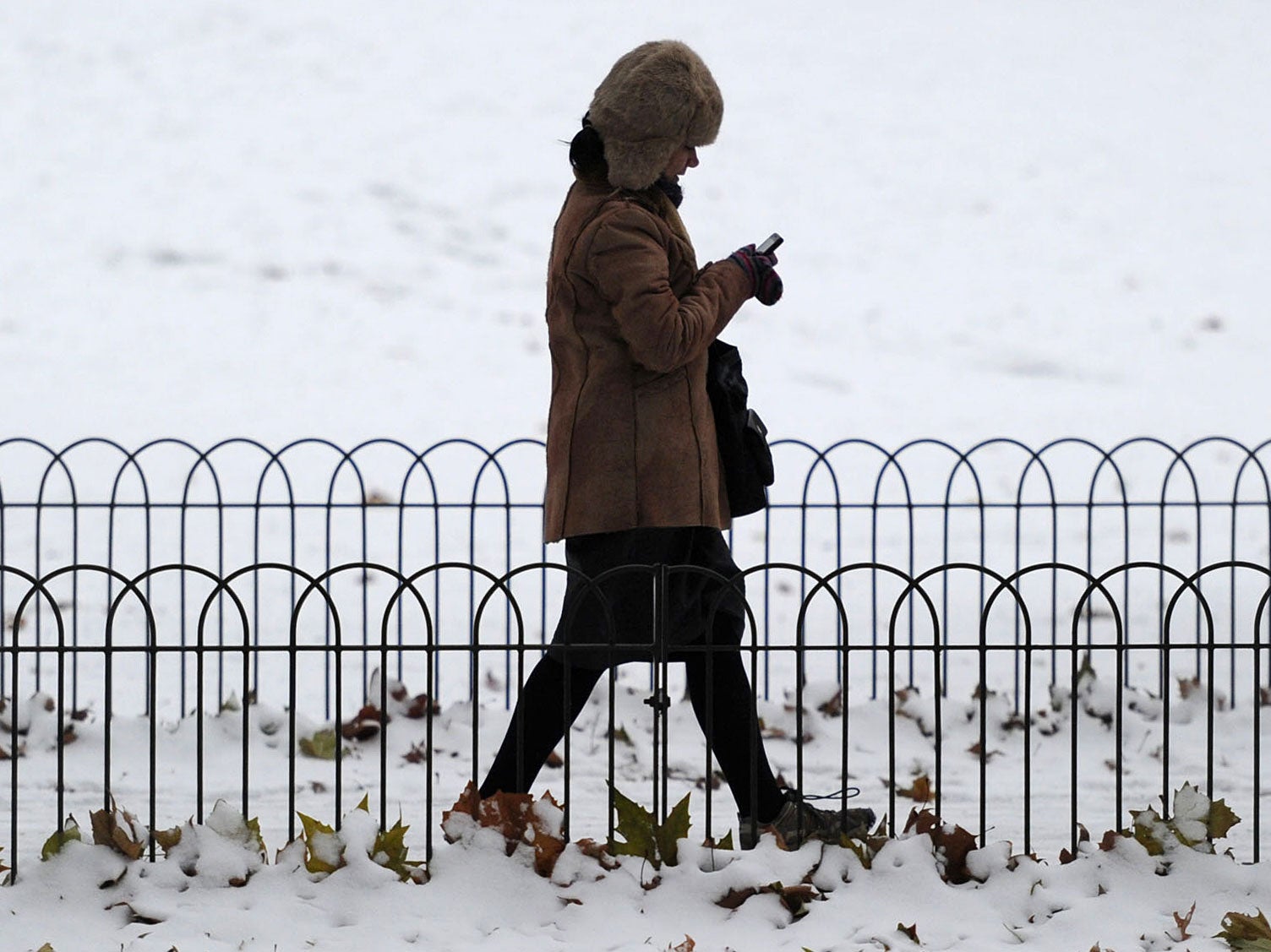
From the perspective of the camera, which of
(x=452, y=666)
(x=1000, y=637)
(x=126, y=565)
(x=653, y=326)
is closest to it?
(x=653, y=326)

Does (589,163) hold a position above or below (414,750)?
above

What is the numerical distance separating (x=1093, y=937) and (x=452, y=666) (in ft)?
13.3

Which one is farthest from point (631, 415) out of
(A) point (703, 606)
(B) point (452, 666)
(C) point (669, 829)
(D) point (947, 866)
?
(B) point (452, 666)

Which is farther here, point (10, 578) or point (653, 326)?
point (10, 578)

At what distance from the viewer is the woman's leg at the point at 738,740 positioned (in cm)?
399

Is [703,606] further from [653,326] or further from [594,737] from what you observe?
[594,737]

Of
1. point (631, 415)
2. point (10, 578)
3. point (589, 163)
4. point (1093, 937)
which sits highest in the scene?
point (589, 163)

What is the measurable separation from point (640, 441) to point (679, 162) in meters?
0.74

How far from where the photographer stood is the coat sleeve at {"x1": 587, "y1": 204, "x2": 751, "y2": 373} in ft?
12.6

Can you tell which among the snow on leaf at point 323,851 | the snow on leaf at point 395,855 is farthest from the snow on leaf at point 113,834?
the snow on leaf at point 395,855

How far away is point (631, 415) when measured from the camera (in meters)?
3.99

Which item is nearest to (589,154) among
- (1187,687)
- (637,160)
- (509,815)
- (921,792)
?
(637,160)

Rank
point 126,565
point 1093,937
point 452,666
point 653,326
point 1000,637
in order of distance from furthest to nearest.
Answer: point 126,565 < point 1000,637 < point 452,666 < point 653,326 < point 1093,937

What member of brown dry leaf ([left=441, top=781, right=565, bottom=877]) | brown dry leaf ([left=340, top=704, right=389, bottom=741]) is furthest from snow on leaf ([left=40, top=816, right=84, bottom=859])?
brown dry leaf ([left=340, top=704, right=389, bottom=741])
